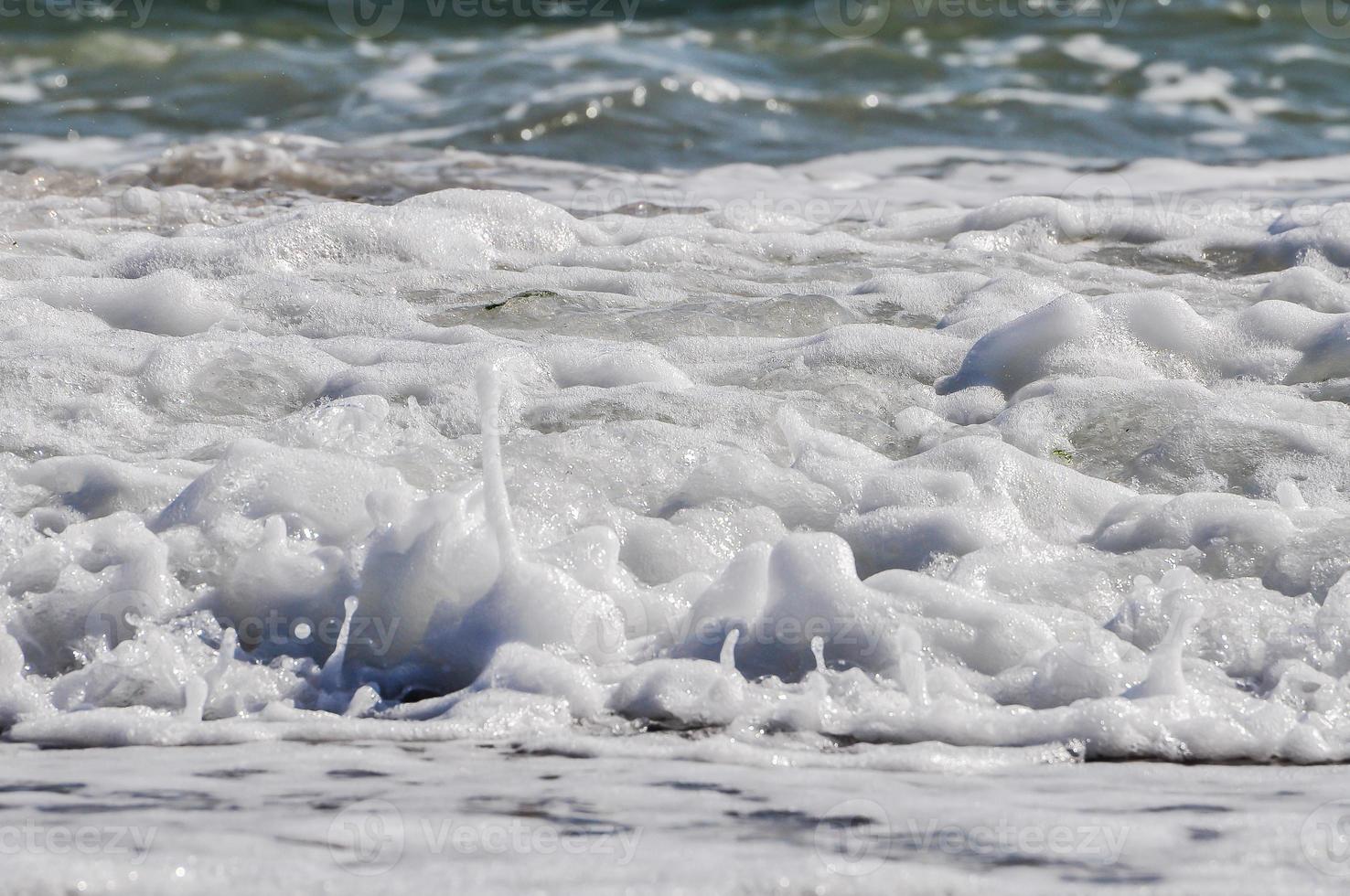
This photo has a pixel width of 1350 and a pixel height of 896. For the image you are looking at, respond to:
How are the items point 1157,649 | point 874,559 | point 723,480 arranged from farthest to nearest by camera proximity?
point 723,480, point 874,559, point 1157,649

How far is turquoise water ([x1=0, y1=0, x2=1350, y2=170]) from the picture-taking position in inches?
287

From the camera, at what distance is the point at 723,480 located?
2545 mm

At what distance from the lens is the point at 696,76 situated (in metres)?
8.10

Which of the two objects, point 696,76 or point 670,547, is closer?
point 670,547

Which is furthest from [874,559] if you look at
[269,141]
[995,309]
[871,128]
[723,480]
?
[871,128]

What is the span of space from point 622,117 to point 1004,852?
6262mm

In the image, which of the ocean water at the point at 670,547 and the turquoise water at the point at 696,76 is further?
the turquoise water at the point at 696,76

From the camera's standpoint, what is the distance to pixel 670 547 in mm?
2332

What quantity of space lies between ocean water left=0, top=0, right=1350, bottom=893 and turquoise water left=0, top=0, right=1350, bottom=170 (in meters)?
2.22

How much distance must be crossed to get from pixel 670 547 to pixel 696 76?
6.26 m

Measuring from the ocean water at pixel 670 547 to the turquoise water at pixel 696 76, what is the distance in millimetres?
2224

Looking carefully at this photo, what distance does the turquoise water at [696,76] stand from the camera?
7285 mm

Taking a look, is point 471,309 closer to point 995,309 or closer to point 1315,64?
point 995,309

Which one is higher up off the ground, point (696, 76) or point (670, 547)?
point (696, 76)
